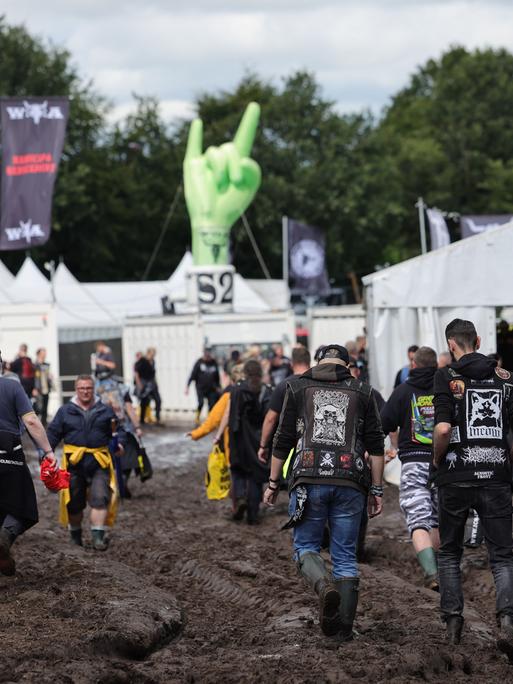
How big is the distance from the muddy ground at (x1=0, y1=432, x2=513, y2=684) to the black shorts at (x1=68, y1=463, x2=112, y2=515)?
437 mm

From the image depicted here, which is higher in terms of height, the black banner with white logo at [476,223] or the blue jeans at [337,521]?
the black banner with white logo at [476,223]

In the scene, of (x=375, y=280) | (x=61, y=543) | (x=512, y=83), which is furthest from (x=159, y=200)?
(x=61, y=543)

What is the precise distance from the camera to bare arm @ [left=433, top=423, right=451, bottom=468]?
7617 millimetres

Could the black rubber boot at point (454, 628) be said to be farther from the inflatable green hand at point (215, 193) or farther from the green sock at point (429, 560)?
the inflatable green hand at point (215, 193)

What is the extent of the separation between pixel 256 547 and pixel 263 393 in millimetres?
2709

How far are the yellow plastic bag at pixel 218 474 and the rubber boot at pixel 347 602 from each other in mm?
6941

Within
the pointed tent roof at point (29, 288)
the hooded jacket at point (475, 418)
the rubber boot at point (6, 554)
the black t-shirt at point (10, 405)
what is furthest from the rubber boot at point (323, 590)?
the pointed tent roof at point (29, 288)

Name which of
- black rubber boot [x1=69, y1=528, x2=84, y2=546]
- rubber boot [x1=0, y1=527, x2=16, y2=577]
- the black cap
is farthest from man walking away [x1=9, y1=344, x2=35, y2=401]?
the black cap

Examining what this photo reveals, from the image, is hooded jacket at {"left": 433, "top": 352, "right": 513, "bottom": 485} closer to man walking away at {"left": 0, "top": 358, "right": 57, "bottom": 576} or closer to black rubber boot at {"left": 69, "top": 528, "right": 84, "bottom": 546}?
man walking away at {"left": 0, "top": 358, "right": 57, "bottom": 576}

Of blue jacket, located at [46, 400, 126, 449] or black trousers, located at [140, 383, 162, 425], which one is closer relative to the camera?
blue jacket, located at [46, 400, 126, 449]

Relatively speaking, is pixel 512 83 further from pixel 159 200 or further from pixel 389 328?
pixel 389 328

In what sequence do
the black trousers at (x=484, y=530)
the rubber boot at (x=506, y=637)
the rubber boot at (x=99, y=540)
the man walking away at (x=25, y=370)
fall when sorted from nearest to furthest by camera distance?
the rubber boot at (x=506, y=637)
the black trousers at (x=484, y=530)
the rubber boot at (x=99, y=540)
the man walking away at (x=25, y=370)

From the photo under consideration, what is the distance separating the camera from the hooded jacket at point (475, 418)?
7660 millimetres

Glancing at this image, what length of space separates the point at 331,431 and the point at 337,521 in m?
0.53
